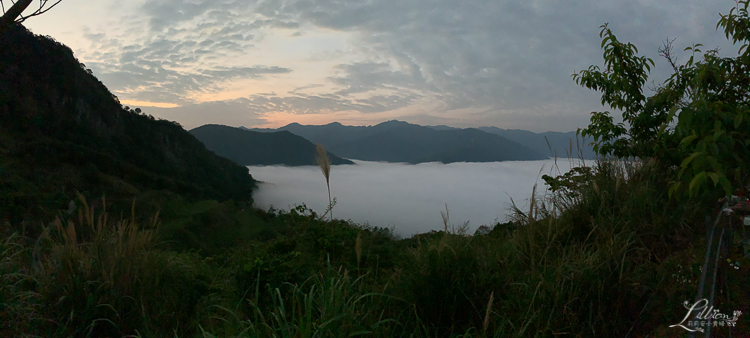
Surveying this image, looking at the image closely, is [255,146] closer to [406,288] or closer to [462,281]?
[406,288]

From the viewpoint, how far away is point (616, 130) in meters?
4.89

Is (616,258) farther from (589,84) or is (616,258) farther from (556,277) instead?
(589,84)

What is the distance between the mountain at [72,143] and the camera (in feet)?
98.7

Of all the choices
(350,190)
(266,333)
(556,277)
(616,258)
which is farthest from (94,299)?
(350,190)

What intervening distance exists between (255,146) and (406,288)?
139808mm

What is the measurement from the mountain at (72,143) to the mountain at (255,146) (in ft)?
225

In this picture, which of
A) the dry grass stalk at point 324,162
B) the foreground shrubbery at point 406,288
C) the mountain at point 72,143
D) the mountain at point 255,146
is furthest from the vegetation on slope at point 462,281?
the mountain at point 255,146

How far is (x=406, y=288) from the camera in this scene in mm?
2660

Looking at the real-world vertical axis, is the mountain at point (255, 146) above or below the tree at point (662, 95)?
above

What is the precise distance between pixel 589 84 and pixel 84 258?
6428 millimetres

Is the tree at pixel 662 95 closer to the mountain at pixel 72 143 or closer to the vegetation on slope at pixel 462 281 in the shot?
the vegetation on slope at pixel 462 281

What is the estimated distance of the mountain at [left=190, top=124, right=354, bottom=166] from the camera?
129125 mm

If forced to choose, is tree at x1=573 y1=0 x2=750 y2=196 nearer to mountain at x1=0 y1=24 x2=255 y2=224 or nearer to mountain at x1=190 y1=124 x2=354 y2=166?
mountain at x1=0 y1=24 x2=255 y2=224

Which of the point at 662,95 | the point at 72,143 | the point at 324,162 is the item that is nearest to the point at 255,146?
the point at 72,143
